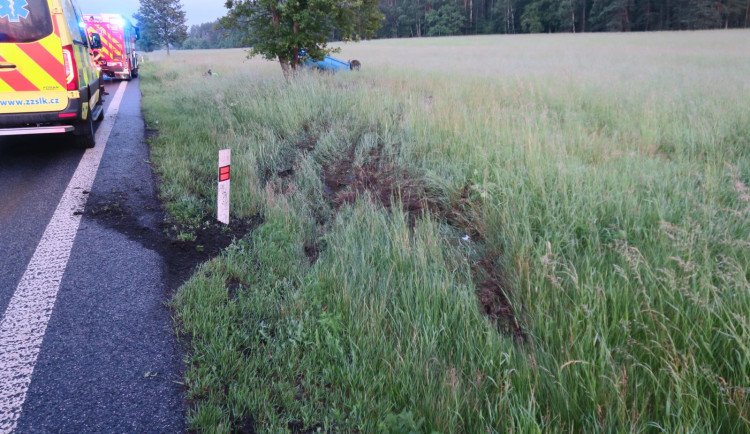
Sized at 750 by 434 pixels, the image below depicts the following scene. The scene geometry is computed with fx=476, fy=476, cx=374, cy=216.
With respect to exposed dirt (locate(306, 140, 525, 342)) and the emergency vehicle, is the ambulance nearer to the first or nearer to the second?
exposed dirt (locate(306, 140, 525, 342))

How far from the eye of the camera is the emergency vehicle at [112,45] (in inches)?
831

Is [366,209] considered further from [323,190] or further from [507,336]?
[507,336]

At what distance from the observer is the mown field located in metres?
2.06

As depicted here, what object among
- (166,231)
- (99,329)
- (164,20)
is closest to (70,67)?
(166,231)

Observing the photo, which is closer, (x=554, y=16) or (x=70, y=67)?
(x=70, y=67)

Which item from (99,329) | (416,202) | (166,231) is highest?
(416,202)

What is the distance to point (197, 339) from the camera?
105 inches

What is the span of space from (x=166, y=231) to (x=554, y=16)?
224 ft

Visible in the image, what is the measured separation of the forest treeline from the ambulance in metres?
34.4

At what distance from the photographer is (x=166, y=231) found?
4223mm

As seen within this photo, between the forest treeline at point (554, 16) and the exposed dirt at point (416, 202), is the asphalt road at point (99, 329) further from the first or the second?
the forest treeline at point (554, 16)

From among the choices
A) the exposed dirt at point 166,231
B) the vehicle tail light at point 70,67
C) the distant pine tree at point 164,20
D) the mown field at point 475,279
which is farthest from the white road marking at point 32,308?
the distant pine tree at point 164,20

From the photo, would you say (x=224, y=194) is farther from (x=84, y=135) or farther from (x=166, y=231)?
(x=84, y=135)

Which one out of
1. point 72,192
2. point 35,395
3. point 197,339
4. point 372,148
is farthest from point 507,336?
point 72,192
